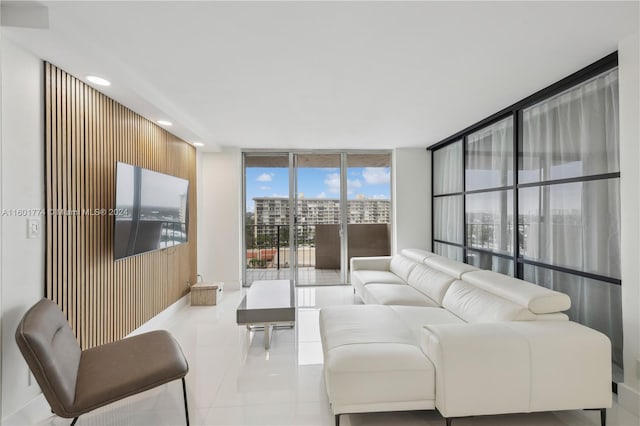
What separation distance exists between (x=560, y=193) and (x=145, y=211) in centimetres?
373

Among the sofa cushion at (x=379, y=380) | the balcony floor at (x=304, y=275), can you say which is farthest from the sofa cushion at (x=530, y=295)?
the balcony floor at (x=304, y=275)

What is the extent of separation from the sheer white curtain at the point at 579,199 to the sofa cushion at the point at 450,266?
0.58 meters

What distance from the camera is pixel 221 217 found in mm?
5352

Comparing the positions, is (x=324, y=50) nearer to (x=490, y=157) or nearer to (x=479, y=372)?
(x=479, y=372)

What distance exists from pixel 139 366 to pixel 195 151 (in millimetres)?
3706

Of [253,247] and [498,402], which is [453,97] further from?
[253,247]

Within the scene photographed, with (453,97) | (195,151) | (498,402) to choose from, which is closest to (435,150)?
(453,97)

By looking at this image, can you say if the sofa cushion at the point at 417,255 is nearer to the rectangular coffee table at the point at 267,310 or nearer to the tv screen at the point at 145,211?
the rectangular coffee table at the point at 267,310

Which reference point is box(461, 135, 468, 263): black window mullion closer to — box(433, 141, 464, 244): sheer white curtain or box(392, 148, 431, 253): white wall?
box(433, 141, 464, 244): sheer white curtain

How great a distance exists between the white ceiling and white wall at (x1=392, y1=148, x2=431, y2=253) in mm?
2020

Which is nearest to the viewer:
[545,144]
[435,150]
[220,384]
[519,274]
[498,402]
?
[498,402]

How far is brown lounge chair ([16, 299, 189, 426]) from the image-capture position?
159 cm

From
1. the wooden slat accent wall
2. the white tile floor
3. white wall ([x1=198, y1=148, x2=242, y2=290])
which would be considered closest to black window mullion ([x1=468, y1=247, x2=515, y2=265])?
the white tile floor

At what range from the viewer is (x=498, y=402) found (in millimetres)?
1809
